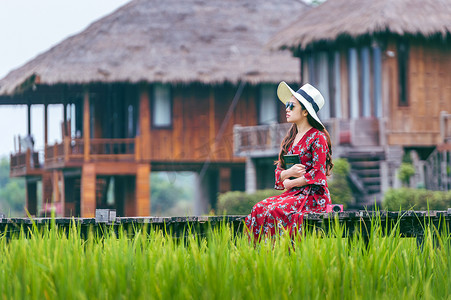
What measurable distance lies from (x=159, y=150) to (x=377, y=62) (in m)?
6.56

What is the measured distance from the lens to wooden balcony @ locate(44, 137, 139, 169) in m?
23.6

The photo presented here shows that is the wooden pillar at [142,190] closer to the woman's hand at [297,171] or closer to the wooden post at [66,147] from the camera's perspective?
the wooden post at [66,147]

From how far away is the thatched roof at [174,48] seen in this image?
23.5m

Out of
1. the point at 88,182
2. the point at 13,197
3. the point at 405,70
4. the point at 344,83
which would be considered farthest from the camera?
the point at 13,197

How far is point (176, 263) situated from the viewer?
5293mm

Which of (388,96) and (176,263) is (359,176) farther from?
(176,263)

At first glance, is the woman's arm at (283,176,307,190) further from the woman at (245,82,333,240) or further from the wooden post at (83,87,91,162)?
the wooden post at (83,87,91,162)

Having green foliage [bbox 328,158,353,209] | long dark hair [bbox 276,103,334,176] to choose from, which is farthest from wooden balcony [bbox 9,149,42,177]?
long dark hair [bbox 276,103,334,176]

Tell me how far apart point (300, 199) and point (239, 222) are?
0.70 m

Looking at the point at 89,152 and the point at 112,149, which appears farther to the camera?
the point at 112,149

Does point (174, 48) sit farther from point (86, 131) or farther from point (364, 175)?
point (364, 175)

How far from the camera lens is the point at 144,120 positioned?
24.3m

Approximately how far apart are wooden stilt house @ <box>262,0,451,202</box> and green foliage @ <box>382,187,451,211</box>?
4.34 feet

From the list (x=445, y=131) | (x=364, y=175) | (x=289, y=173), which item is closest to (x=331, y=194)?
(x=364, y=175)
